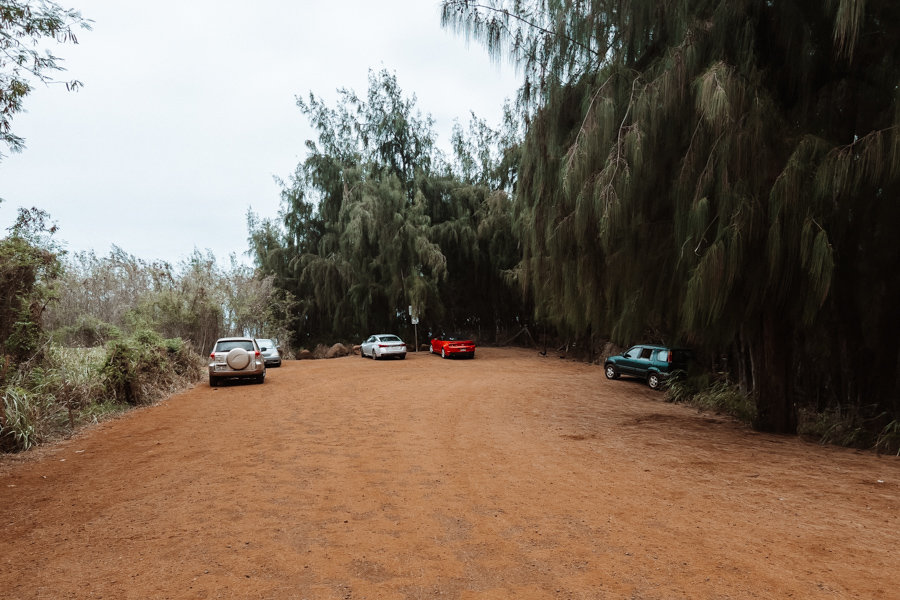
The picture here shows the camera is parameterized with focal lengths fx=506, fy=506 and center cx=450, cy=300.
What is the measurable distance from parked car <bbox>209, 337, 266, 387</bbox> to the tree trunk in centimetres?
1303

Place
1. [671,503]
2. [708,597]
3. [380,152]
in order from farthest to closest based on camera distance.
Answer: [380,152] → [671,503] → [708,597]

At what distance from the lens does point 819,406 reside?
33.8ft

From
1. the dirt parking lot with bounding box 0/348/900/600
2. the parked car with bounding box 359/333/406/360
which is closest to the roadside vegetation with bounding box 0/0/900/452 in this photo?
the dirt parking lot with bounding box 0/348/900/600

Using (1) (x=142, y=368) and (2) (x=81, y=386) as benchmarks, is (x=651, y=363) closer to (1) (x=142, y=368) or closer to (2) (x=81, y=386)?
(1) (x=142, y=368)

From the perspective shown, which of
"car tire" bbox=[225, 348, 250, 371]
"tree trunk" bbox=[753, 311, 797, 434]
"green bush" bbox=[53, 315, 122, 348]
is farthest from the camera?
"green bush" bbox=[53, 315, 122, 348]

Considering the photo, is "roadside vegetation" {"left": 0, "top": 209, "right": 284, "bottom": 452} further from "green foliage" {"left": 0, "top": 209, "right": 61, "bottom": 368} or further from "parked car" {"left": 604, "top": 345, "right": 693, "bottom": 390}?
"parked car" {"left": 604, "top": 345, "right": 693, "bottom": 390}

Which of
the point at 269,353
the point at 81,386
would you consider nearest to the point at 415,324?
the point at 269,353

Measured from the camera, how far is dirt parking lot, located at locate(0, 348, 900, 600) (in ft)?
11.0

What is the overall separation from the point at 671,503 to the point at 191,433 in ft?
24.3

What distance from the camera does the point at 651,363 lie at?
1620cm

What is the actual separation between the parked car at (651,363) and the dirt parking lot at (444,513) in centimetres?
649

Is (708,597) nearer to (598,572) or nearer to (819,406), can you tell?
(598,572)

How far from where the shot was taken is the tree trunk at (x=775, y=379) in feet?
28.6

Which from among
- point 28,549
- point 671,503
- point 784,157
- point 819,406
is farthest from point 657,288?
Answer: point 28,549
